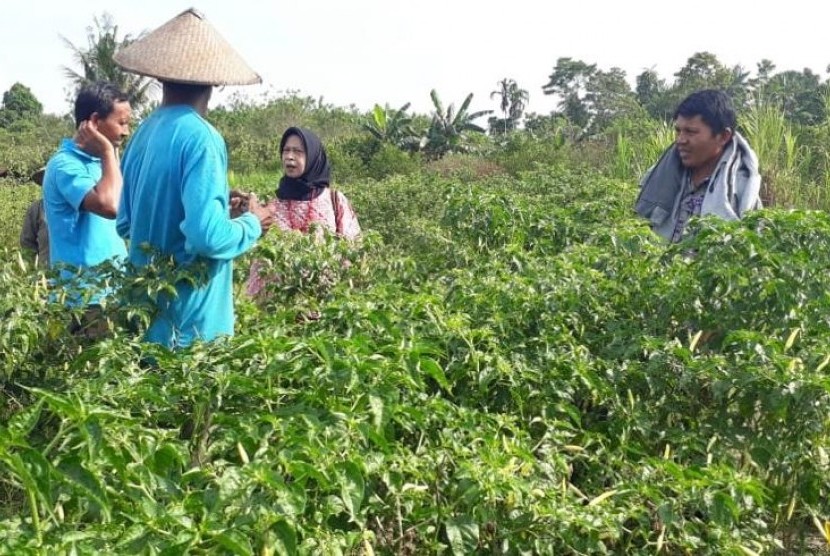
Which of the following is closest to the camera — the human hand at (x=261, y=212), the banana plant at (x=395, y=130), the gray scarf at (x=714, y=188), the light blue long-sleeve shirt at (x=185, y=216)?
the light blue long-sleeve shirt at (x=185, y=216)

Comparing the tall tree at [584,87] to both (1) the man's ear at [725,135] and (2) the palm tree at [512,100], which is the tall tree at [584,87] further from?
(1) the man's ear at [725,135]

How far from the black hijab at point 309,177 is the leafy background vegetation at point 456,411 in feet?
3.18

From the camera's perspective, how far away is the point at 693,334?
3.04 metres

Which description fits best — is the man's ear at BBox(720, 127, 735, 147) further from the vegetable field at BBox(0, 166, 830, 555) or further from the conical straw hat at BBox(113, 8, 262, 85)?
the conical straw hat at BBox(113, 8, 262, 85)

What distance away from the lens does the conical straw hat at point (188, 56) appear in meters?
2.88

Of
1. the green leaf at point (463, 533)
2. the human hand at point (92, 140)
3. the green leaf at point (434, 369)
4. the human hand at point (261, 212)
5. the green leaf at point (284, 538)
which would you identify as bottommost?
the green leaf at point (463, 533)

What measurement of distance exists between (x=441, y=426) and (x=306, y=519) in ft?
1.80

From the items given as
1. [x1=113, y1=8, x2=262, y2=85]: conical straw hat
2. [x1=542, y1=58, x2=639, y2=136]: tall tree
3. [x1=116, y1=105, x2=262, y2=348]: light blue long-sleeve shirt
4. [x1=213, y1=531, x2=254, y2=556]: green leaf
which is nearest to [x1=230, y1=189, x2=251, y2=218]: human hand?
[x1=116, y1=105, x2=262, y2=348]: light blue long-sleeve shirt

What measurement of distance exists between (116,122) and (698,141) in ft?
8.33

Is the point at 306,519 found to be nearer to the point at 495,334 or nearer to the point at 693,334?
the point at 495,334

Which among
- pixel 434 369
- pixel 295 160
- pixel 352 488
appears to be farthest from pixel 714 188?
pixel 352 488

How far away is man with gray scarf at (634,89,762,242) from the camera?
13.9 ft

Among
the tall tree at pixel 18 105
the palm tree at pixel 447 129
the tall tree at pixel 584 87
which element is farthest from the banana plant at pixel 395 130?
the tall tree at pixel 18 105

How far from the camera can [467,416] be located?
2.21m
